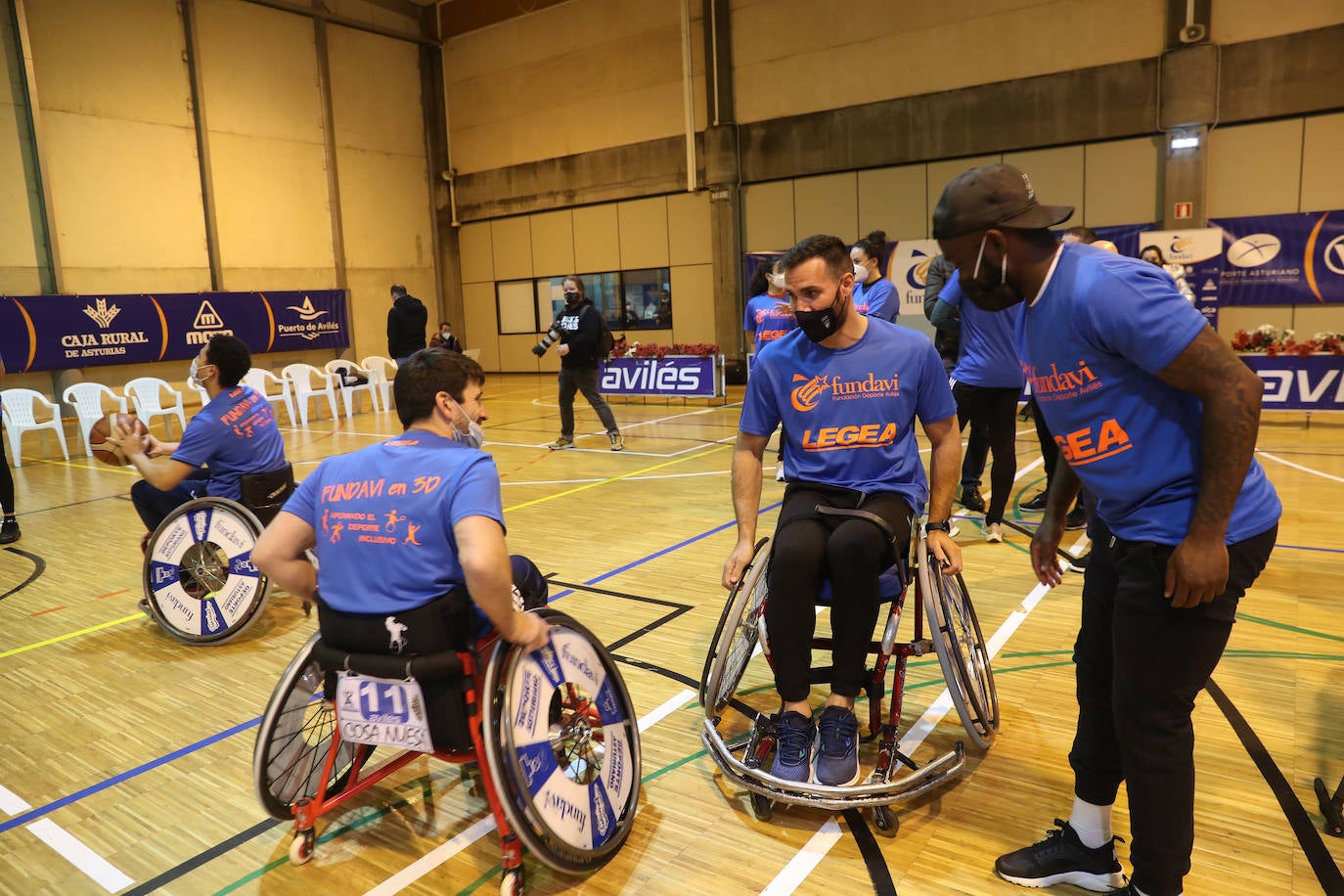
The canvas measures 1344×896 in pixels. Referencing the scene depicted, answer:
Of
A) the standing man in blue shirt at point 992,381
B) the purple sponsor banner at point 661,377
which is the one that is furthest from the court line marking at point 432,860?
the purple sponsor banner at point 661,377

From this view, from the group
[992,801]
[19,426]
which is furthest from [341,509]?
[19,426]

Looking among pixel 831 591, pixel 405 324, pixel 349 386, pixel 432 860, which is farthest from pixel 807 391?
pixel 349 386

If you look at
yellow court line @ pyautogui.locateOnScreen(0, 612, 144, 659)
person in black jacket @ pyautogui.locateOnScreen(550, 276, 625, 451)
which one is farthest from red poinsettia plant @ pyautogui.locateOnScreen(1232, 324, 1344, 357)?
yellow court line @ pyautogui.locateOnScreen(0, 612, 144, 659)

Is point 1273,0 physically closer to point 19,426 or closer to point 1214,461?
point 1214,461

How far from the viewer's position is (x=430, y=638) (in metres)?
1.94

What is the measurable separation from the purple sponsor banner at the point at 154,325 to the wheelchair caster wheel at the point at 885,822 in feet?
43.7

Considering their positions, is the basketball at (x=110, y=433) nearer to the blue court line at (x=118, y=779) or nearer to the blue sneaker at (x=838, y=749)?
the blue court line at (x=118, y=779)

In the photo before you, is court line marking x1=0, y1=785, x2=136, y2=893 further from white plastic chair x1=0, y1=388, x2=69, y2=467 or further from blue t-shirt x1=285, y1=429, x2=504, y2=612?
white plastic chair x1=0, y1=388, x2=69, y2=467

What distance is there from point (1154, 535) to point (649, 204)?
15294mm

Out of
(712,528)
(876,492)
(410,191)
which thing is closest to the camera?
(876,492)

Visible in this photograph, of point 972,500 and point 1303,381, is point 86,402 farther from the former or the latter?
point 1303,381

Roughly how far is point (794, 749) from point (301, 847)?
1.32 m

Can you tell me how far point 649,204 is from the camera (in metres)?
16.1

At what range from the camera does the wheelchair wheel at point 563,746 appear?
1.91 m
